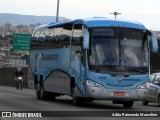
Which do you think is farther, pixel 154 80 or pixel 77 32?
pixel 154 80

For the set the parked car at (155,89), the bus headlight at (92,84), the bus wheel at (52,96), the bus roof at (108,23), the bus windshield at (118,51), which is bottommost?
the bus wheel at (52,96)

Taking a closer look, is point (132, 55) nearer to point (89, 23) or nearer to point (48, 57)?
point (89, 23)

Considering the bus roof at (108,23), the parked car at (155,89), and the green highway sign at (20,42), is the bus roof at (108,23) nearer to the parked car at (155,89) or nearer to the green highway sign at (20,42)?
the parked car at (155,89)

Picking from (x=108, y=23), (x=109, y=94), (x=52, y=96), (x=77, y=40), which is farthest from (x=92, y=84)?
(x=52, y=96)

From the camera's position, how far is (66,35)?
76.0 feet

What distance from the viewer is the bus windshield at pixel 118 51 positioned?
66.8 feet

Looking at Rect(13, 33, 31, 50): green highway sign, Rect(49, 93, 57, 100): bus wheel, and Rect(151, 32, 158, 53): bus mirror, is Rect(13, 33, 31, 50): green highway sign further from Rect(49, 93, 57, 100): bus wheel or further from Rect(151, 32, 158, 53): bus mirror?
Rect(151, 32, 158, 53): bus mirror

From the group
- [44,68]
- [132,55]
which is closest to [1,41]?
[44,68]

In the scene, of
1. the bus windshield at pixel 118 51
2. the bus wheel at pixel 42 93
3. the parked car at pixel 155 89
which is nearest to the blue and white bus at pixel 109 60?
the bus windshield at pixel 118 51

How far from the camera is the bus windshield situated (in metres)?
20.4

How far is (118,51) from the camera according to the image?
67.0 ft

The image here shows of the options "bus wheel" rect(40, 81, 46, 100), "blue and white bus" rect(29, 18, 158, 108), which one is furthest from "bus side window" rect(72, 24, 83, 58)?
"bus wheel" rect(40, 81, 46, 100)

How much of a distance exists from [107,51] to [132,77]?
4.23 ft

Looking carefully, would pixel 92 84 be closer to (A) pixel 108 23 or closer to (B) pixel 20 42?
(A) pixel 108 23
